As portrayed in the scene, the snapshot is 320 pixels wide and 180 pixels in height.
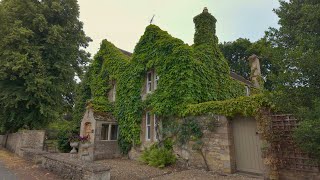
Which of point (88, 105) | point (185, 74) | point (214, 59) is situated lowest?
point (88, 105)

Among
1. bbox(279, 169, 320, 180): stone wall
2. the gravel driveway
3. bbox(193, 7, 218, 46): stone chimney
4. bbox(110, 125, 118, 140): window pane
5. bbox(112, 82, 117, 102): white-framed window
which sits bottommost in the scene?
the gravel driveway

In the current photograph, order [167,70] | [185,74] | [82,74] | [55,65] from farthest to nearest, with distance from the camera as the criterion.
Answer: [82,74] → [55,65] → [167,70] → [185,74]

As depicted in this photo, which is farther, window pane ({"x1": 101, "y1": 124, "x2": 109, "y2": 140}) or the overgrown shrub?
window pane ({"x1": 101, "y1": 124, "x2": 109, "y2": 140})

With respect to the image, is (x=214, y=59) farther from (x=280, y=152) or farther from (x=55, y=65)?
(x=55, y=65)

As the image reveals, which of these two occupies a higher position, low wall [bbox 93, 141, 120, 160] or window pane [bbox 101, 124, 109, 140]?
window pane [bbox 101, 124, 109, 140]

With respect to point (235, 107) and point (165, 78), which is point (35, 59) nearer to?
point (165, 78)

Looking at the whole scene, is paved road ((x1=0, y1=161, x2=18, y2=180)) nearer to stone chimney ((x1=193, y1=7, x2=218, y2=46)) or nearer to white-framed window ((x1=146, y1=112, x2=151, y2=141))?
white-framed window ((x1=146, y1=112, x2=151, y2=141))

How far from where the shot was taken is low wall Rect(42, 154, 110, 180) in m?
7.41

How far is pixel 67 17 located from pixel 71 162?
52.6ft

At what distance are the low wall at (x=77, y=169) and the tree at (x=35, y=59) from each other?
8336mm

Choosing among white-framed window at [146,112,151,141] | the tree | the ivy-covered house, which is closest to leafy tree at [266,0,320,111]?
the ivy-covered house

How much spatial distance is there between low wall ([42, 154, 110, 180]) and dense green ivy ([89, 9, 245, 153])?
18.5ft

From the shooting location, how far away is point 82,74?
21.9 metres

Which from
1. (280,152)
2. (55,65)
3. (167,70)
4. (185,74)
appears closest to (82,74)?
(55,65)
